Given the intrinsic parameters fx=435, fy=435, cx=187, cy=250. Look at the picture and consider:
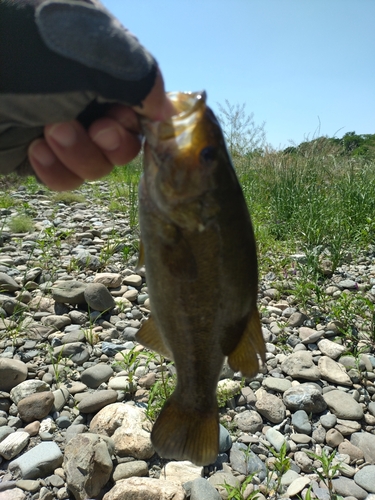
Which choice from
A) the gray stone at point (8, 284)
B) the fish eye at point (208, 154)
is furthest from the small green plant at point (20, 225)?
the fish eye at point (208, 154)

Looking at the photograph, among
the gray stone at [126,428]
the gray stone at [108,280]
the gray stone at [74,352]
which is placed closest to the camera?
the gray stone at [126,428]

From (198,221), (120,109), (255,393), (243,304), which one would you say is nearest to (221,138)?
(198,221)

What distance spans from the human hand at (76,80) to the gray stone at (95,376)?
2582 mm

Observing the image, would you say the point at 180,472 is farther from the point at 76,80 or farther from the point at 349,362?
the point at 76,80

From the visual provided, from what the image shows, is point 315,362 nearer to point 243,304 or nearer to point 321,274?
point 321,274

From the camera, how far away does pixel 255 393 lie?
406cm

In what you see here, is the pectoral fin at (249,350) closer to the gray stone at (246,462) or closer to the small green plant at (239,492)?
the small green plant at (239,492)

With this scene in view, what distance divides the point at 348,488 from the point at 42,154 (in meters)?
2.98

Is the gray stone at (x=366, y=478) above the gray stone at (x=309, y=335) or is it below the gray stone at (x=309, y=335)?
below

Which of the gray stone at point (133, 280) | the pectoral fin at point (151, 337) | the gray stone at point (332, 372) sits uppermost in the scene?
the pectoral fin at point (151, 337)

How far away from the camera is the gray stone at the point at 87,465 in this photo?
2922mm

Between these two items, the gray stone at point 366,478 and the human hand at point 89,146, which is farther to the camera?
the gray stone at point 366,478

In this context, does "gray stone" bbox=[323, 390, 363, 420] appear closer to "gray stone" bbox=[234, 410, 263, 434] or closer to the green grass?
"gray stone" bbox=[234, 410, 263, 434]

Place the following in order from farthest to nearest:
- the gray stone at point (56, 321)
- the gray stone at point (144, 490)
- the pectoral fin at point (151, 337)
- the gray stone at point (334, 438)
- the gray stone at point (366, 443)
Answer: the gray stone at point (56, 321)
the gray stone at point (334, 438)
the gray stone at point (366, 443)
the gray stone at point (144, 490)
the pectoral fin at point (151, 337)
